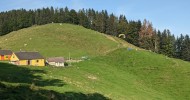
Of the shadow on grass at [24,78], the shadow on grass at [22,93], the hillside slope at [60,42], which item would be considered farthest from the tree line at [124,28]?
the shadow on grass at [22,93]

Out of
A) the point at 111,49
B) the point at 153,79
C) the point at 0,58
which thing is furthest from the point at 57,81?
the point at 111,49

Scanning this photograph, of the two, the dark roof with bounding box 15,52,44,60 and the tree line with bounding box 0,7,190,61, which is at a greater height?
the tree line with bounding box 0,7,190,61

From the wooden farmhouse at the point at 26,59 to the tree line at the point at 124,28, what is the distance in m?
76.4

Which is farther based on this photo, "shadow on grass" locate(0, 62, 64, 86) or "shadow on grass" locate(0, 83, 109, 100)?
"shadow on grass" locate(0, 62, 64, 86)

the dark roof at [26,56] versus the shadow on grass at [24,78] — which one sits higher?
the dark roof at [26,56]

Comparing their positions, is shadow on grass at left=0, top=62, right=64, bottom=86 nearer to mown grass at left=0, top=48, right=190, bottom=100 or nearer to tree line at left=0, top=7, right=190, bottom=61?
mown grass at left=0, top=48, right=190, bottom=100

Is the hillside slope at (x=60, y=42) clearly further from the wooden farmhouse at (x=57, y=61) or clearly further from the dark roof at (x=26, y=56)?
the dark roof at (x=26, y=56)

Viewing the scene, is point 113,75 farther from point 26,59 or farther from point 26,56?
point 26,56

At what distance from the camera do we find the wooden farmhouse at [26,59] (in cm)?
8594

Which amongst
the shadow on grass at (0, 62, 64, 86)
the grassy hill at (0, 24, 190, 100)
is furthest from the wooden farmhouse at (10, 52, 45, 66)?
the shadow on grass at (0, 62, 64, 86)

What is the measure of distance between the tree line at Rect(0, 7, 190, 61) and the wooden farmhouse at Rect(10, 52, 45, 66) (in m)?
76.4

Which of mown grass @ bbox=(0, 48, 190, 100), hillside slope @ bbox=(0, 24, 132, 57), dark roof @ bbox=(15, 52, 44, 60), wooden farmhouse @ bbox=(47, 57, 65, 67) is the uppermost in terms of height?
hillside slope @ bbox=(0, 24, 132, 57)

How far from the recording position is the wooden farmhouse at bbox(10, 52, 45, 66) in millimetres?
85938

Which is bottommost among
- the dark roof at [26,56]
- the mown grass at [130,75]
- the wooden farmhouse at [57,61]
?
the mown grass at [130,75]
